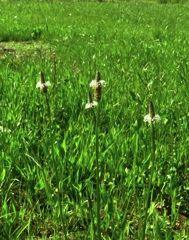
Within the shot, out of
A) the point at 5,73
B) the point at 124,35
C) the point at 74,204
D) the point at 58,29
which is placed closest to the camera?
the point at 74,204

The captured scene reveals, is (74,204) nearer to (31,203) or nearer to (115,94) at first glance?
(31,203)

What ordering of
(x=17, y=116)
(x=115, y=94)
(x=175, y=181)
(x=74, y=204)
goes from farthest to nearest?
(x=115, y=94), (x=17, y=116), (x=175, y=181), (x=74, y=204)

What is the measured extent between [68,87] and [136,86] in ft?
2.51

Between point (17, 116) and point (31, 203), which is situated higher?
point (17, 116)

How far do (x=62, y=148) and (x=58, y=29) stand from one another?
666 cm

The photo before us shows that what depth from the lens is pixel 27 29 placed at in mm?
A: 8578

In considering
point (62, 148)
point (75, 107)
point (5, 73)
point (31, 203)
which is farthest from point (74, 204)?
point (5, 73)

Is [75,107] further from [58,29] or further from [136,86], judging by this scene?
[58,29]

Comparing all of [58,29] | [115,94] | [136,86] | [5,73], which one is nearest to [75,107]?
[115,94]

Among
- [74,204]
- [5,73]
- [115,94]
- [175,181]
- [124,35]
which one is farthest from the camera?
[124,35]

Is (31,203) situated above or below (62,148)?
below

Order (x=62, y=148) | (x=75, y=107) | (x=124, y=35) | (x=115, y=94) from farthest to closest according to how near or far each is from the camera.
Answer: (x=124, y=35) → (x=115, y=94) → (x=75, y=107) → (x=62, y=148)

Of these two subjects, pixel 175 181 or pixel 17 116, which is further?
pixel 17 116

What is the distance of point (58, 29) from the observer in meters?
8.57
